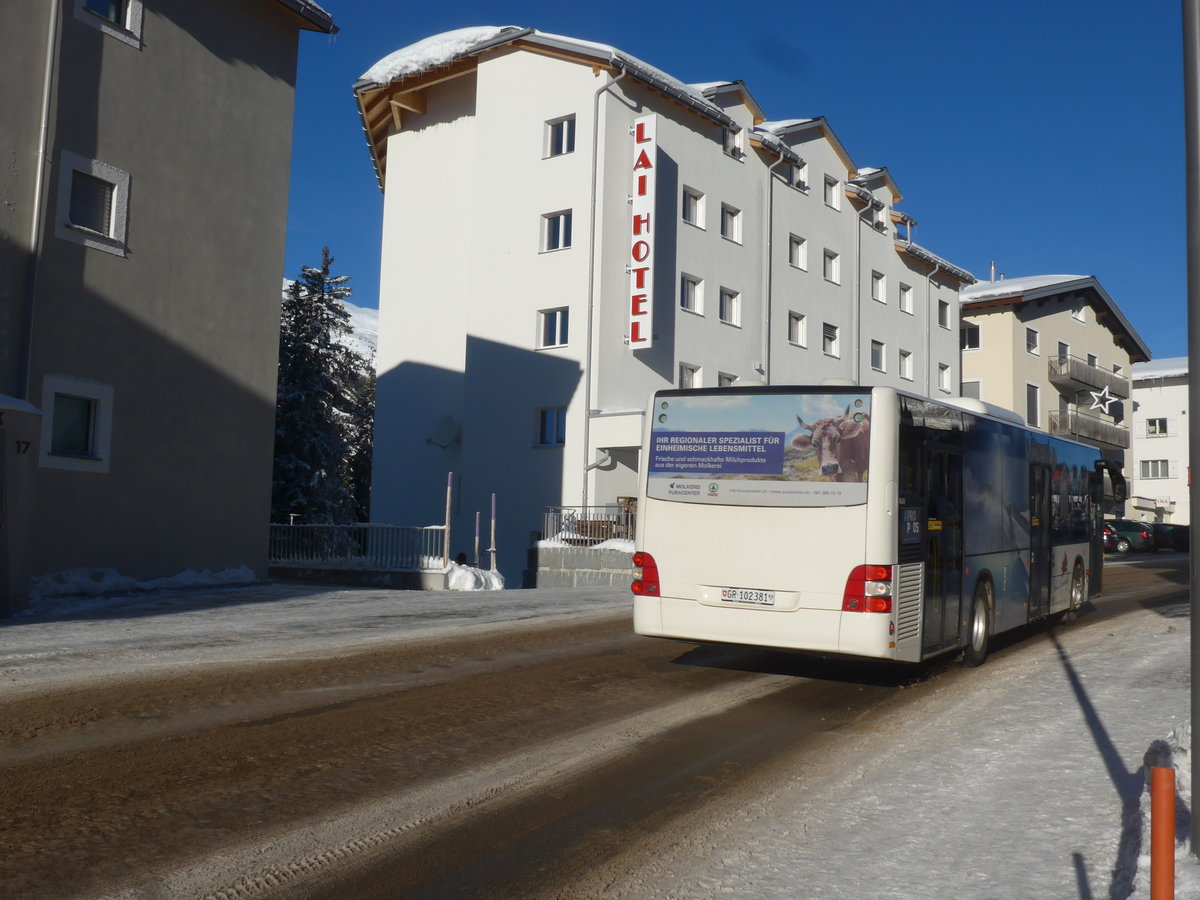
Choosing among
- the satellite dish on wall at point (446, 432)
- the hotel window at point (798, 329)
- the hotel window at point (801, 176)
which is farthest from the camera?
the hotel window at point (801, 176)

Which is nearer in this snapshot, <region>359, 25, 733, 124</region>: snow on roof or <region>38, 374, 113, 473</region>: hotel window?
<region>38, 374, 113, 473</region>: hotel window

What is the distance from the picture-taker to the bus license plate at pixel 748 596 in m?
9.98

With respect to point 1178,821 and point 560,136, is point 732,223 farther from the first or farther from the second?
point 1178,821

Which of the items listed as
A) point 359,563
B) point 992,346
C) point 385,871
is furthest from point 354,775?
point 992,346

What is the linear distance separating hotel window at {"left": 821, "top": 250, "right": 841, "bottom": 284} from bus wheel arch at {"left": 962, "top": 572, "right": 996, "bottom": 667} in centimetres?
3104

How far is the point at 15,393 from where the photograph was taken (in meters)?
16.6

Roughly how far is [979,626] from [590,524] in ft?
52.3

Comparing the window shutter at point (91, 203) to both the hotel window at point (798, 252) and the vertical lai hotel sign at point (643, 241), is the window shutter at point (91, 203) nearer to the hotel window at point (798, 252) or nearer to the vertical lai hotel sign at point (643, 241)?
the vertical lai hotel sign at point (643, 241)

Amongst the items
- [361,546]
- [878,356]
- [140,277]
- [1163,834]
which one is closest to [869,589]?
[1163,834]

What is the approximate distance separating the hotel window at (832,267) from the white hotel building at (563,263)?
0.17 metres

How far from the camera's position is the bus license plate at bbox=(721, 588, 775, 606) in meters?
9.98

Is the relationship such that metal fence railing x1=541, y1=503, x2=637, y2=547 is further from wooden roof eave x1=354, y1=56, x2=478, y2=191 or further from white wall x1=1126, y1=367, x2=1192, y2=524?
white wall x1=1126, y1=367, x2=1192, y2=524

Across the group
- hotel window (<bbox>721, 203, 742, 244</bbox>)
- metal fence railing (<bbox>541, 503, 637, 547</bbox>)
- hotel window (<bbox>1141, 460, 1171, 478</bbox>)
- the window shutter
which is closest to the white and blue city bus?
the window shutter

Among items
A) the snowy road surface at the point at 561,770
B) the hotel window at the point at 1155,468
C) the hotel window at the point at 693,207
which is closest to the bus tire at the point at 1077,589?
the snowy road surface at the point at 561,770
